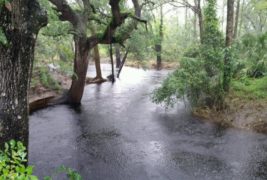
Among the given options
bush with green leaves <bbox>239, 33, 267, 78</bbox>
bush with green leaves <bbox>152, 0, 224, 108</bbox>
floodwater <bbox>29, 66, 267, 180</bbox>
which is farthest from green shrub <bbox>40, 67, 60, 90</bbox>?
bush with green leaves <bbox>239, 33, 267, 78</bbox>

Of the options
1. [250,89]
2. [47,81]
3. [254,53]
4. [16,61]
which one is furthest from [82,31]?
[16,61]

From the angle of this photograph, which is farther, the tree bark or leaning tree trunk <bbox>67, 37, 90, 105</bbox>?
leaning tree trunk <bbox>67, 37, 90, 105</bbox>

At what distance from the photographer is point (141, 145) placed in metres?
7.52

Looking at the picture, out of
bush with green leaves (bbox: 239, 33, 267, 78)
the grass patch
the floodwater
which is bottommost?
the floodwater

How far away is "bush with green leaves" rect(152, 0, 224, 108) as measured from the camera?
31.5ft

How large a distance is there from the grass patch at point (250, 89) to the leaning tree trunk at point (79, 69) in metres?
5.48

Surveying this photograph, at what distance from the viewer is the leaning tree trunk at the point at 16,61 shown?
3861 millimetres

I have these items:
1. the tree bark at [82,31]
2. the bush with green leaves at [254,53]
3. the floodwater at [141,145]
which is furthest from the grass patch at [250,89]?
the tree bark at [82,31]

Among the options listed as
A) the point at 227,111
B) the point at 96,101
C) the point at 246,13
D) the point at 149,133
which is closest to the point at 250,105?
the point at 227,111

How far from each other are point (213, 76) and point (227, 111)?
120cm

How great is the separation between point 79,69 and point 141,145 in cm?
479

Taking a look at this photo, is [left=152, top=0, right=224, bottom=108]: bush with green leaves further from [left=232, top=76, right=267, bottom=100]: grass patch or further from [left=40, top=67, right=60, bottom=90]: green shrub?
[left=40, top=67, right=60, bottom=90]: green shrub

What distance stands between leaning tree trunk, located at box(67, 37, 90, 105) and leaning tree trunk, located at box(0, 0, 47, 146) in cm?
634

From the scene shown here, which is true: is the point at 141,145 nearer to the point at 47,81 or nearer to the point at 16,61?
the point at 16,61
